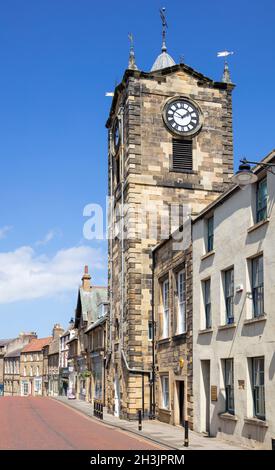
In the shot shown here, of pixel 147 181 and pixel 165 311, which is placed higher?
pixel 147 181

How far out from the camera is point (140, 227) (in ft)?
108

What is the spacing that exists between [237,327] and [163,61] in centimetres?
2359

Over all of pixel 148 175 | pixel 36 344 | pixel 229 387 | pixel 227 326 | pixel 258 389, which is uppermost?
pixel 148 175

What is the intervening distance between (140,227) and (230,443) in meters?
15.1

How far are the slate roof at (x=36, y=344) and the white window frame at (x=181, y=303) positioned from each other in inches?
2577

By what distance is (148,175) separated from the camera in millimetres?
33500

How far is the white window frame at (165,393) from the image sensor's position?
1150 inches

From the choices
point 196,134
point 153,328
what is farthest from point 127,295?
point 196,134

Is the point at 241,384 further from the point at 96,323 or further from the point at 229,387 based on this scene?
the point at 96,323

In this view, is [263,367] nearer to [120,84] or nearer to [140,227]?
[140,227]

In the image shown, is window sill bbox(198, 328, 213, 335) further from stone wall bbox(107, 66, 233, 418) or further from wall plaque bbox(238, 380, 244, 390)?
stone wall bbox(107, 66, 233, 418)

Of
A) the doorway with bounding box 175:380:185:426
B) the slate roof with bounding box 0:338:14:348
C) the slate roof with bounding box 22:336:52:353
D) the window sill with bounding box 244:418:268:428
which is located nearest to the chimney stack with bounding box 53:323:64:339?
the slate roof with bounding box 22:336:52:353

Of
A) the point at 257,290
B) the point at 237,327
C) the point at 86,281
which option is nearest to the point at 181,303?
the point at 237,327

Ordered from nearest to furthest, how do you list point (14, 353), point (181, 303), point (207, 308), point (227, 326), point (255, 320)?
point (255, 320), point (227, 326), point (207, 308), point (181, 303), point (14, 353)
